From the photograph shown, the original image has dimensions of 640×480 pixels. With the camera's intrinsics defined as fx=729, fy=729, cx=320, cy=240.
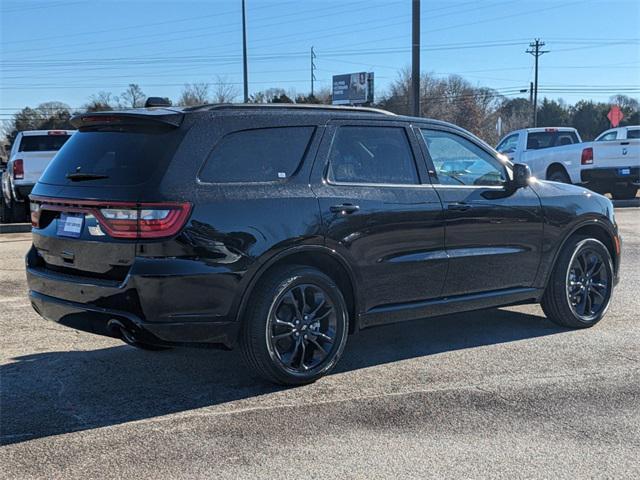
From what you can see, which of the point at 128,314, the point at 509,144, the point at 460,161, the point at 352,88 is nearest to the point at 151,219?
the point at 128,314

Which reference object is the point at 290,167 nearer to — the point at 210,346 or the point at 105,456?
the point at 210,346

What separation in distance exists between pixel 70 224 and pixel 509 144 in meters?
17.7

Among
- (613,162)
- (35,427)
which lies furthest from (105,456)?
(613,162)

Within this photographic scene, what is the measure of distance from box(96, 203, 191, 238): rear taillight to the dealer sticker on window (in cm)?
38

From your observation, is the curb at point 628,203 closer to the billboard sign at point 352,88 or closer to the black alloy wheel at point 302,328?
the black alloy wheel at point 302,328

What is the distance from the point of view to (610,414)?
4.35 metres

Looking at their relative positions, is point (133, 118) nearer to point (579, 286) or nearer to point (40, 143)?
point (579, 286)

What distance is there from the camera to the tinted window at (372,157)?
516cm

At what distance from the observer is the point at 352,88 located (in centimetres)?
5572

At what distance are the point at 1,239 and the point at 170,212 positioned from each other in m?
9.74

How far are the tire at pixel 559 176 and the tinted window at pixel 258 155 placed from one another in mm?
14446

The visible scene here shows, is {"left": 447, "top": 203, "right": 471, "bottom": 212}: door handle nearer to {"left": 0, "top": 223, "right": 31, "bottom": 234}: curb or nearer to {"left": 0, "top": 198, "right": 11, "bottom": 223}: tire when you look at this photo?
{"left": 0, "top": 223, "right": 31, "bottom": 234}: curb

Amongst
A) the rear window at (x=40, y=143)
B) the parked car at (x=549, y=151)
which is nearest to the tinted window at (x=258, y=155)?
the rear window at (x=40, y=143)

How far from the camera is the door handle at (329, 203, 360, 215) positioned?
4.93 metres
